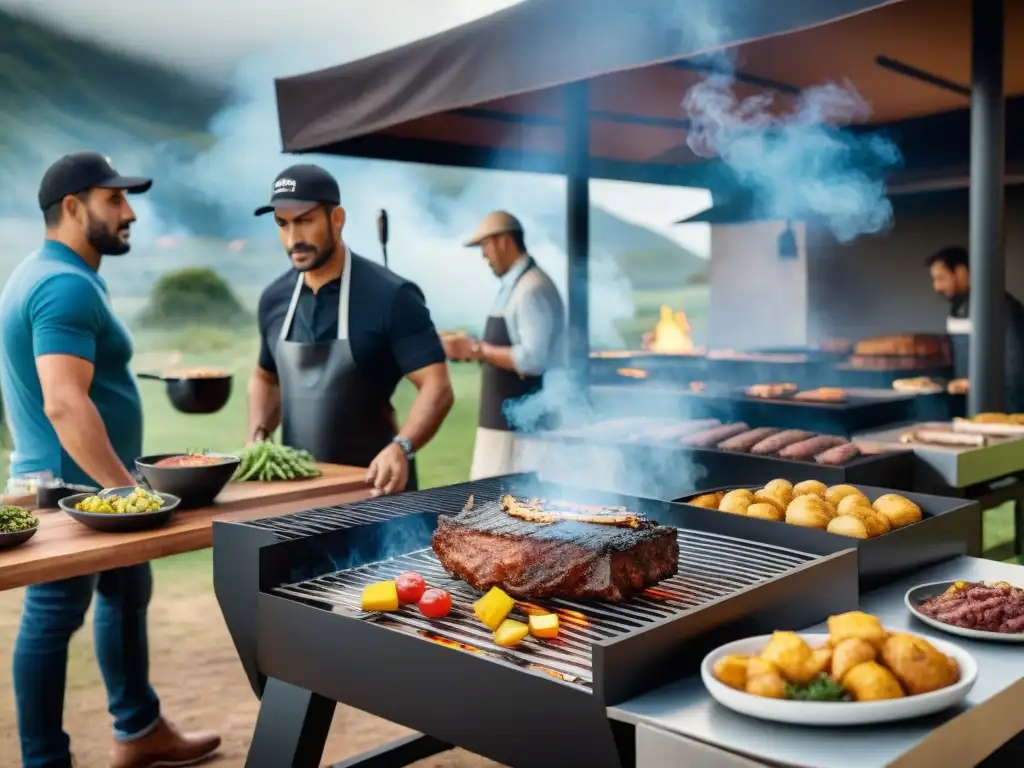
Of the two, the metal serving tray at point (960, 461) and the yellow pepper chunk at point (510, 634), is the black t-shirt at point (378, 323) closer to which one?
the metal serving tray at point (960, 461)

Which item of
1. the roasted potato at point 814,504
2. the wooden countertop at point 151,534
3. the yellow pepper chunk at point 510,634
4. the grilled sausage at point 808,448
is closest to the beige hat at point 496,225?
the wooden countertop at point 151,534

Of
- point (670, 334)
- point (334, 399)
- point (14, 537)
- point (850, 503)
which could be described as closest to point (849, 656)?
point (850, 503)

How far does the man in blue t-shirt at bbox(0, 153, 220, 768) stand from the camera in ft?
11.0

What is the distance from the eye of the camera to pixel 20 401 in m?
3.56

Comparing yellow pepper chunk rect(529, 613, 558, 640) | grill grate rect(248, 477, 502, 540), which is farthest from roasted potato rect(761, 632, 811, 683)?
grill grate rect(248, 477, 502, 540)

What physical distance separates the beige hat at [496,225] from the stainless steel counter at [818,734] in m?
4.11

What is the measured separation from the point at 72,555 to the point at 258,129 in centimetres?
2025

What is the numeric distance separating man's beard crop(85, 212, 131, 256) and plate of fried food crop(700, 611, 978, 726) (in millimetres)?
2954

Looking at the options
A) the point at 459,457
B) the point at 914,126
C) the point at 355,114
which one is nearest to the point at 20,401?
the point at 355,114

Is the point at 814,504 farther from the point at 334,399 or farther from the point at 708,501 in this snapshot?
the point at 334,399

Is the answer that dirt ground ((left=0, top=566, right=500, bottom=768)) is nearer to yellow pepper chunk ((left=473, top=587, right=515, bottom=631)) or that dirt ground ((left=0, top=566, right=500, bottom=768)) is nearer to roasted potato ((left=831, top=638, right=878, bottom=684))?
yellow pepper chunk ((left=473, top=587, right=515, bottom=631))

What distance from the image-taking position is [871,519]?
2.46 metres

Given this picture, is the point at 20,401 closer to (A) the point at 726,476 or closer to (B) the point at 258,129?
(A) the point at 726,476

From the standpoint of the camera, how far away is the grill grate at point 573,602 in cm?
192
